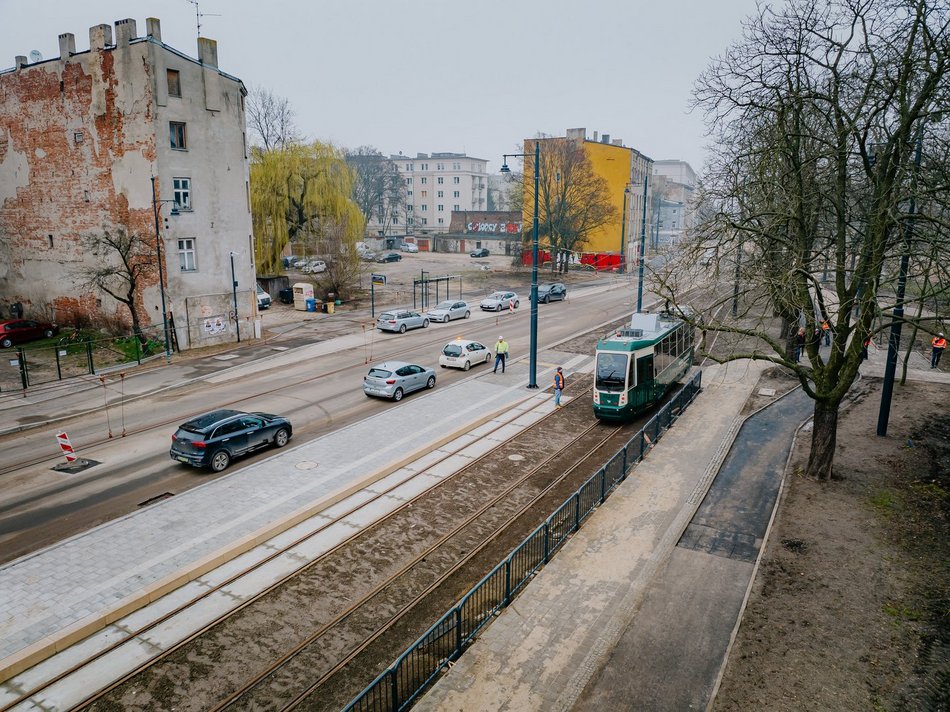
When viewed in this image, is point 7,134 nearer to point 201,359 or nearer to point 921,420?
point 201,359

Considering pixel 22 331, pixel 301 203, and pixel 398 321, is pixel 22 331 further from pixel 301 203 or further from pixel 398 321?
pixel 301 203

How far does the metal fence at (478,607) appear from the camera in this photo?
8750mm

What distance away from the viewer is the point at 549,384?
27.1 meters

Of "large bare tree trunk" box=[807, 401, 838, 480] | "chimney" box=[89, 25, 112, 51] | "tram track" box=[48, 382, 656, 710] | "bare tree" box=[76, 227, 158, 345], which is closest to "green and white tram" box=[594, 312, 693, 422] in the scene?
"tram track" box=[48, 382, 656, 710]

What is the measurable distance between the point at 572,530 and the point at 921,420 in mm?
15142

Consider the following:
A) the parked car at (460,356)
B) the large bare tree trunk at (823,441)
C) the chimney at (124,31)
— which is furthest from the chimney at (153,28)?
the large bare tree trunk at (823,441)

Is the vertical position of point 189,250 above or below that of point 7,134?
below

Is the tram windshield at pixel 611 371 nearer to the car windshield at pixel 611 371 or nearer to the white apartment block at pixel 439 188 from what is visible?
the car windshield at pixel 611 371

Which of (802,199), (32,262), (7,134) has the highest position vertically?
(7,134)

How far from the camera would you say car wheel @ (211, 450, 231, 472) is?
1720 cm

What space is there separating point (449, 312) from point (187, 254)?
54.3 ft

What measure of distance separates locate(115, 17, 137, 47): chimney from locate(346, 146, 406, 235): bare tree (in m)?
80.6

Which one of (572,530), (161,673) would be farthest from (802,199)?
(161,673)

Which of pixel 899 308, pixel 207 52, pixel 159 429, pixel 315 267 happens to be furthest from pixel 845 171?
pixel 315 267
